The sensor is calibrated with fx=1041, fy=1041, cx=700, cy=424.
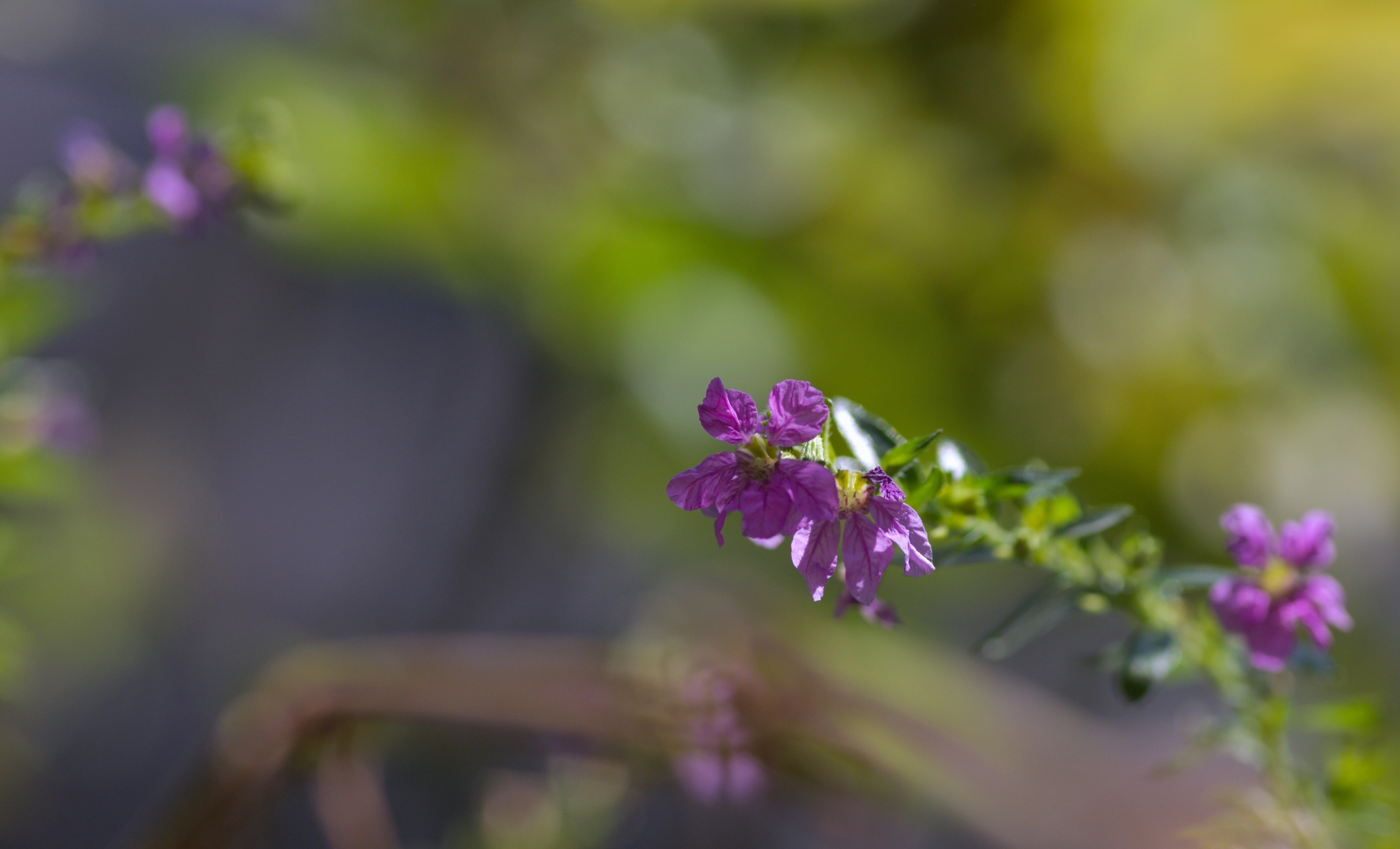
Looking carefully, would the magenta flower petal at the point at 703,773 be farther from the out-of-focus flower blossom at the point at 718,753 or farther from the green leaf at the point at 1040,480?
the green leaf at the point at 1040,480

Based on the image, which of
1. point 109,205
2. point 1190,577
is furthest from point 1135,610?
point 109,205

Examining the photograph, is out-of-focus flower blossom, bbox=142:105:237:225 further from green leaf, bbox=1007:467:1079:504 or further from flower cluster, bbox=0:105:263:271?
green leaf, bbox=1007:467:1079:504

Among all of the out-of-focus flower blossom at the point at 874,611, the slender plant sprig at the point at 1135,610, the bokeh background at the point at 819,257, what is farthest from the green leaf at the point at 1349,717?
the bokeh background at the point at 819,257

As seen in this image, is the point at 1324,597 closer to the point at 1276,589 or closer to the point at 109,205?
the point at 1276,589

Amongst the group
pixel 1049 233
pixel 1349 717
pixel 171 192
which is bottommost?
pixel 1349 717

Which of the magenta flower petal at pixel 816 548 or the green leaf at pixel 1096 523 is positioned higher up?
the magenta flower petal at pixel 816 548

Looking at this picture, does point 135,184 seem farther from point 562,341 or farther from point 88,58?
point 88,58

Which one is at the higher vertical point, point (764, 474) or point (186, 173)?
point (186, 173)

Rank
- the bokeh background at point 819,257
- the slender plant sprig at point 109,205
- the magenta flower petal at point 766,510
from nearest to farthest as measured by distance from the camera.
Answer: the magenta flower petal at point 766,510 < the slender plant sprig at point 109,205 < the bokeh background at point 819,257
